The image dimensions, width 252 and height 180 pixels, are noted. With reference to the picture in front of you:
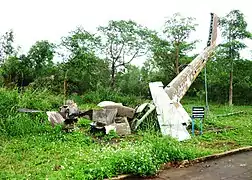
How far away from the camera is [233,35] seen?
2038cm

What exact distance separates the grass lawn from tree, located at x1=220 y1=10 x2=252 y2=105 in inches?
456

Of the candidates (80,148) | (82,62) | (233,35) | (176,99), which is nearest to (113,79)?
(82,62)

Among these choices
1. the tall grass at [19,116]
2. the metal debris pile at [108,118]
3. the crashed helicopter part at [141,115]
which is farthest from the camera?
the crashed helicopter part at [141,115]

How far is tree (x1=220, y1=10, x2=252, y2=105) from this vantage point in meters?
19.8

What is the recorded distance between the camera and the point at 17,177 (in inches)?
191

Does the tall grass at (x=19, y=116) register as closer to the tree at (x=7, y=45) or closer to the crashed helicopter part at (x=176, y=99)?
the crashed helicopter part at (x=176, y=99)

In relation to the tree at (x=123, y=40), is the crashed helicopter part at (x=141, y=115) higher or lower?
lower

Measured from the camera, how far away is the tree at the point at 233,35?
19750 millimetres

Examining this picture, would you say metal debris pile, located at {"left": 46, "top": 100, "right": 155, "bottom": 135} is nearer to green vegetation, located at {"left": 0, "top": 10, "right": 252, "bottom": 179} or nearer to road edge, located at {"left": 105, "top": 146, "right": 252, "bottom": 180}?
green vegetation, located at {"left": 0, "top": 10, "right": 252, "bottom": 179}

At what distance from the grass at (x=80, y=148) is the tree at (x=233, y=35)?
9917 millimetres

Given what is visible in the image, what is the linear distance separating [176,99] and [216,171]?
4996mm

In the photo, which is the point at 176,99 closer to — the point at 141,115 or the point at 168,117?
the point at 141,115

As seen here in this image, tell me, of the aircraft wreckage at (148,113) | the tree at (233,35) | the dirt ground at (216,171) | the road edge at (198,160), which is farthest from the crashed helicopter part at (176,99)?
the tree at (233,35)

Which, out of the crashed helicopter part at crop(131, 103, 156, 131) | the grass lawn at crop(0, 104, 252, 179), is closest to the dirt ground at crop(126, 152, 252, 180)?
the grass lawn at crop(0, 104, 252, 179)
